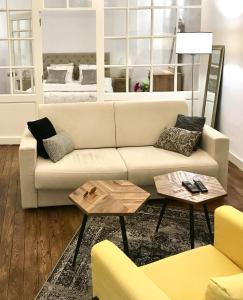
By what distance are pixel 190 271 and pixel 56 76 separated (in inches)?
239

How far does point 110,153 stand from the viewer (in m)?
3.98

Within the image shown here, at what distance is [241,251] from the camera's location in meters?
1.98

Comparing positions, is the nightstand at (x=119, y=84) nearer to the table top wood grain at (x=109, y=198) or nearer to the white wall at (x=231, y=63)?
the white wall at (x=231, y=63)

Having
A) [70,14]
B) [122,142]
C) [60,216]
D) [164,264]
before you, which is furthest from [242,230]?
[70,14]

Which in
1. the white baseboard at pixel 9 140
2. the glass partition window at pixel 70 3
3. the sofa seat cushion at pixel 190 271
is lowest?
the white baseboard at pixel 9 140

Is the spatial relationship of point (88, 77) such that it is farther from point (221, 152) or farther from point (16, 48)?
point (221, 152)

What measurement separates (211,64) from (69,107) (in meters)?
2.36

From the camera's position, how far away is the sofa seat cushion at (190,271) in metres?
1.80

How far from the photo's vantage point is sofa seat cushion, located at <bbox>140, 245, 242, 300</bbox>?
5.91 ft

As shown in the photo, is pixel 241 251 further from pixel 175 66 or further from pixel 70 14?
pixel 70 14

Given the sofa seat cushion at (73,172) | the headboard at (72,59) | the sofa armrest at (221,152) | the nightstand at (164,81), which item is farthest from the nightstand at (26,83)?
the sofa armrest at (221,152)

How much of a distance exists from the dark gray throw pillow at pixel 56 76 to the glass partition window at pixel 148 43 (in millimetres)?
1908

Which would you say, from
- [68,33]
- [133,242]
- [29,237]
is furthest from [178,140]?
[68,33]

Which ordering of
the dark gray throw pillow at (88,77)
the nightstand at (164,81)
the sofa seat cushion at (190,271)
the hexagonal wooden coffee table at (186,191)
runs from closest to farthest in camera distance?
1. the sofa seat cushion at (190,271)
2. the hexagonal wooden coffee table at (186,191)
3. the nightstand at (164,81)
4. the dark gray throw pillow at (88,77)
